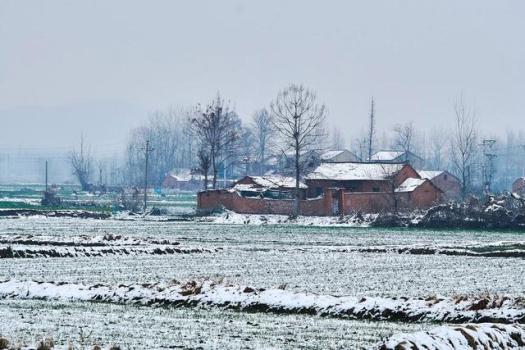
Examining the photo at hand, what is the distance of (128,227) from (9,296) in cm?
3869

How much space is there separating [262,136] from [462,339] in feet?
556

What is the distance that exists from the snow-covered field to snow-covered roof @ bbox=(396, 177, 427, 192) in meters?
33.1

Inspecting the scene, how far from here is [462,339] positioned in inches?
553

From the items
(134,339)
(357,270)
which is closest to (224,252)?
(357,270)

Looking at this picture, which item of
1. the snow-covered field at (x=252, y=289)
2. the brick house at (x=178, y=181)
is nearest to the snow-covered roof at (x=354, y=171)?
the snow-covered field at (x=252, y=289)

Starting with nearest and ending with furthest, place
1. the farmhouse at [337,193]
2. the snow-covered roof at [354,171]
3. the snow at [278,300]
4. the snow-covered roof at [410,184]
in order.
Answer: the snow at [278,300] → the farmhouse at [337,193] → the snow-covered roof at [410,184] → the snow-covered roof at [354,171]

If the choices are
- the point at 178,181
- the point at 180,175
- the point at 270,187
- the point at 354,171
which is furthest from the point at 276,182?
the point at 180,175

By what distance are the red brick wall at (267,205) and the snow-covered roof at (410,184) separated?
829cm

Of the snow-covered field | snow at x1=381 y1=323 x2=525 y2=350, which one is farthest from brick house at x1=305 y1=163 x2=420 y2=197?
snow at x1=381 y1=323 x2=525 y2=350

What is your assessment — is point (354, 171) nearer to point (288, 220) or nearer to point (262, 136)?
point (288, 220)

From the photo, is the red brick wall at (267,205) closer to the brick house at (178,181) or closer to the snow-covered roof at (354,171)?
the snow-covered roof at (354,171)

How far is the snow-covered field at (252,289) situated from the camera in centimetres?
1856

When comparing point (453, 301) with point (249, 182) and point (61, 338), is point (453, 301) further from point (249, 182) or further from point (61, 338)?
point (249, 182)

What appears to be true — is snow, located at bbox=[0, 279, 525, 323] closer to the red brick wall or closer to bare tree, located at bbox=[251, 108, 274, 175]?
the red brick wall
